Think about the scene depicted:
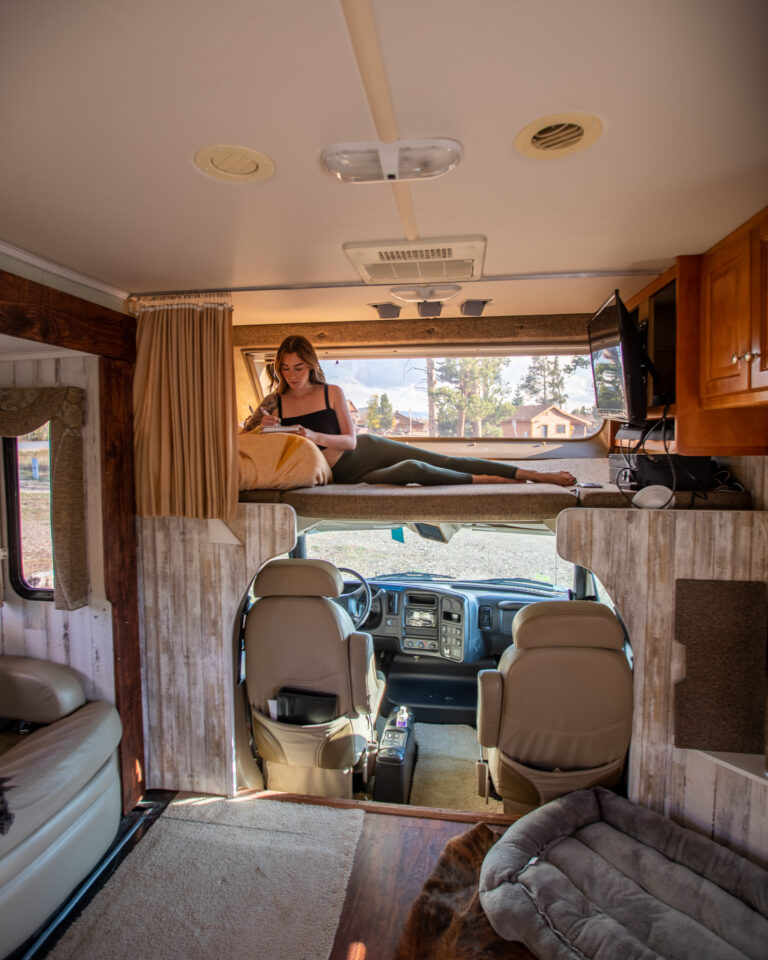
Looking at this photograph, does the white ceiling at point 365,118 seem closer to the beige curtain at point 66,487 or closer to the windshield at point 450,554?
the beige curtain at point 66,487

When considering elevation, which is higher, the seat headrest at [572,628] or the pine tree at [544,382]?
the pine tree at [544,382]

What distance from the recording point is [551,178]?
1.47m

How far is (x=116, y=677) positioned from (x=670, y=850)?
256 cm

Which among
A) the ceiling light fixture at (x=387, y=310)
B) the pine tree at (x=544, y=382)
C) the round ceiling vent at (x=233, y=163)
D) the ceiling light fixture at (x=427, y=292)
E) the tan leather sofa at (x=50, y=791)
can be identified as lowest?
the tan leather sofa at (x=50, y=791)

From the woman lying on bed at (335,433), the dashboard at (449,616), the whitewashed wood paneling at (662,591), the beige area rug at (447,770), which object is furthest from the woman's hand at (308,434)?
the beige area rug at (447,770)

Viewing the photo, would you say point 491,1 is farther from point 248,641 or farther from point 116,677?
point 116,677

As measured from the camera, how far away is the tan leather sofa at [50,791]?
179 cm

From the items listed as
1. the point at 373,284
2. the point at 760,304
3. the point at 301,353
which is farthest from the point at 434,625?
the point at 760,304

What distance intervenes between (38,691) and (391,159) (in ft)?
8.97

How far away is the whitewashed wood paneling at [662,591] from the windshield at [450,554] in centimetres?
136

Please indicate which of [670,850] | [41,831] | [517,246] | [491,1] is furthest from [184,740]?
[491,1]

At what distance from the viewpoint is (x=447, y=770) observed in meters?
3.32

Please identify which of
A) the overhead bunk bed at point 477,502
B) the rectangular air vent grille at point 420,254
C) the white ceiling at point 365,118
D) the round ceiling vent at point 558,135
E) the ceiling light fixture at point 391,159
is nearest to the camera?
the white ceiling at point 365,118

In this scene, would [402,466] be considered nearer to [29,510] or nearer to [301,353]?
[301,353]
